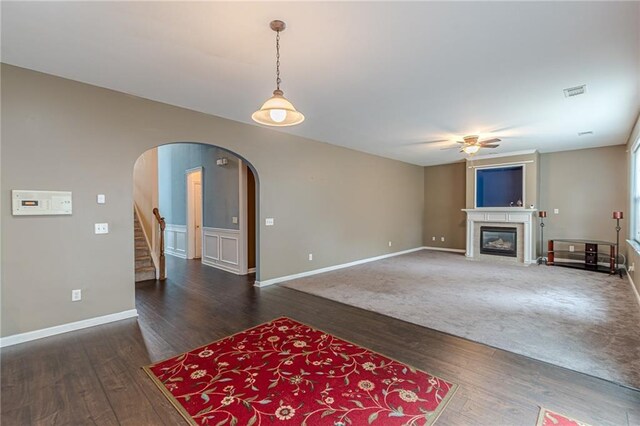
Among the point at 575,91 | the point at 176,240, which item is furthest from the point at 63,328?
the point at 575,91

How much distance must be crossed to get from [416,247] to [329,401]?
8.20 m

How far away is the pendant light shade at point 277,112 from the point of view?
235 centimetres

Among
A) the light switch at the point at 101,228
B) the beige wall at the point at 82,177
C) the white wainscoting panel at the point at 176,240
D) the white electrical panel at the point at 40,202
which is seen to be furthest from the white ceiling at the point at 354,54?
the white wainscoting panel at the point at 176,240

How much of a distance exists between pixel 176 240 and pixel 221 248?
9.09 ft

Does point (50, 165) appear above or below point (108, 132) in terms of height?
below

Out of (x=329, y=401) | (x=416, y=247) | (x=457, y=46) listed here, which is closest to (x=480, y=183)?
(x=416, y=247)

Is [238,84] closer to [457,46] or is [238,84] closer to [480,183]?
[457,46]

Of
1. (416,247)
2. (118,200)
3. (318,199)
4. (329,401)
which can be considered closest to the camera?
(329,401)

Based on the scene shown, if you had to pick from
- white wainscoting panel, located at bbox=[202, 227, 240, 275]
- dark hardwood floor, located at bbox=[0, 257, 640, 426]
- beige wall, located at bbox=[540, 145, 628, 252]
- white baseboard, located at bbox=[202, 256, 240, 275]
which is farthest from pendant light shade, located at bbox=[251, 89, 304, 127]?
beige wall, located at bbox=[540, 145, 628, 252]

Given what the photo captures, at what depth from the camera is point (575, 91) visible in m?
3.65

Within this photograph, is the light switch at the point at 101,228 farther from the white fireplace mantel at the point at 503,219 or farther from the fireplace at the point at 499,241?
the fireplace at the point at 499,241

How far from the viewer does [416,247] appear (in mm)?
9656

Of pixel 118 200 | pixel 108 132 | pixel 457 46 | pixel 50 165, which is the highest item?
pixel 457 46

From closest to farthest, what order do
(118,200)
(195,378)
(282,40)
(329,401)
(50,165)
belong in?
(329,401)
(195,378)
(282,40)
(50,165)
(118,200)
